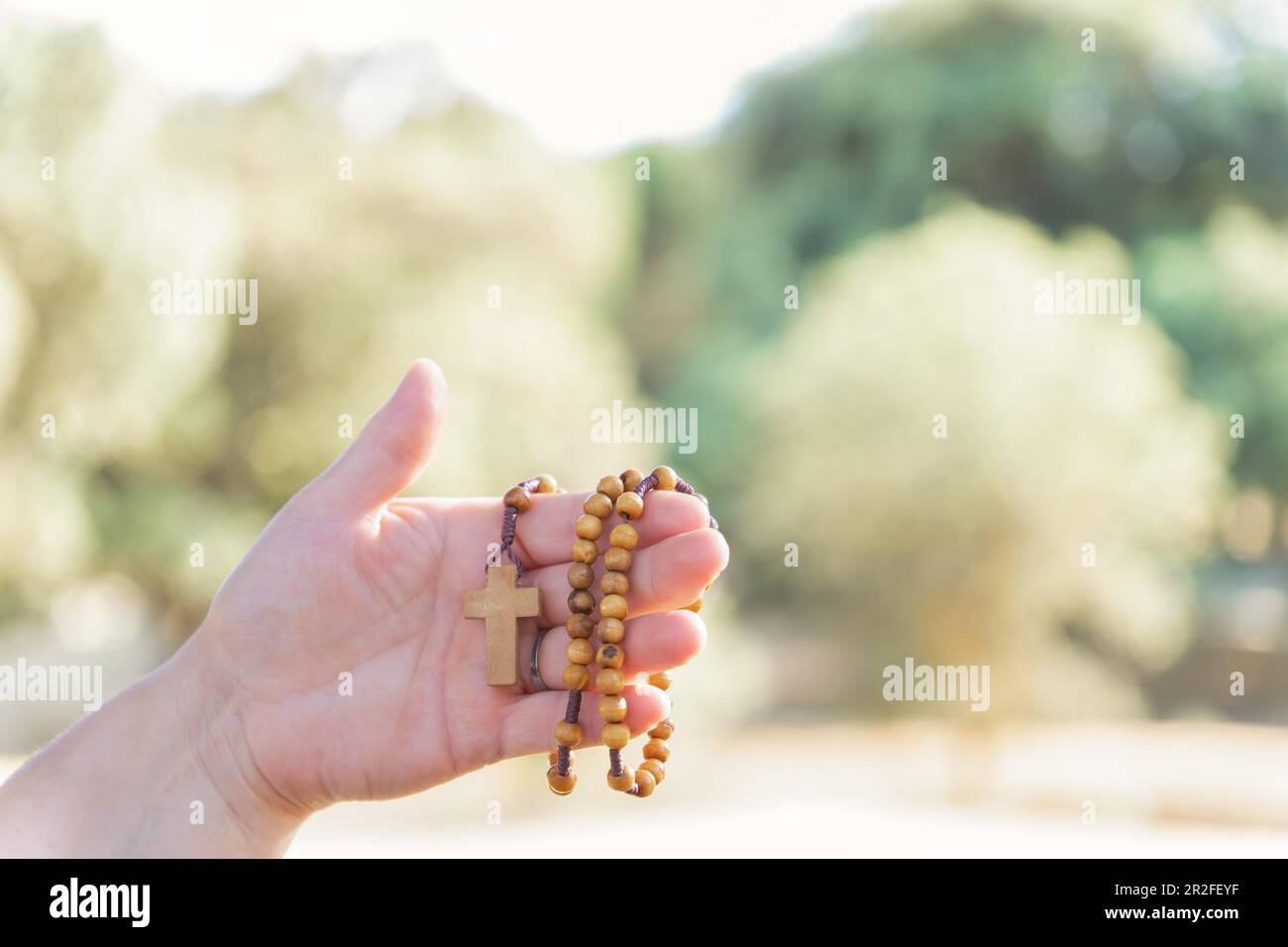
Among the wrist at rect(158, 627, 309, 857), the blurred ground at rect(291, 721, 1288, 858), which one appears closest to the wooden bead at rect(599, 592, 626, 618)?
the wrist at rect(158, 627, 309, 857)

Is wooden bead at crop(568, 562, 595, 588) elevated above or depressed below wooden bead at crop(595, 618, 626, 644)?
above

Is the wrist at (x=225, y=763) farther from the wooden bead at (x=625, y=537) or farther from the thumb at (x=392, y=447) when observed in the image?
the wooden bead at (x=625, y=537)

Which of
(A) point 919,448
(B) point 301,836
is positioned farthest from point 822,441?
(B) point 301,836

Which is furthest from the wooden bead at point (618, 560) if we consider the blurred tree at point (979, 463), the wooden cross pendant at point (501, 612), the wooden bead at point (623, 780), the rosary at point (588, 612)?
the blurred tree at point (979, 463)

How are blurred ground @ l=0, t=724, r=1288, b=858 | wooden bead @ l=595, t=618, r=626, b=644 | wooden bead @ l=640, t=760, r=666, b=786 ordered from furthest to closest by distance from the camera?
blurred ground @ l=0, t=724, r=1288, b=858, wooden bead @ l=640, t=760, r=666, b=786, wooden bead @ l=595, t=618, r=626, b=644

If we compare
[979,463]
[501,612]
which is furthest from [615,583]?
[979,463]

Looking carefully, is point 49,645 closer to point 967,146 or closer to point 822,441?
point 822,441

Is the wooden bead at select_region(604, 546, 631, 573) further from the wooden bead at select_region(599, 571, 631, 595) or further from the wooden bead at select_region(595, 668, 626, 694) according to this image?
the wooden bead at select_region(595, 668, 626, 694)
